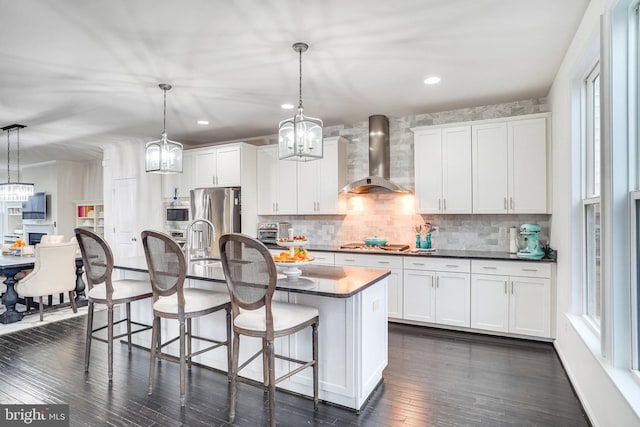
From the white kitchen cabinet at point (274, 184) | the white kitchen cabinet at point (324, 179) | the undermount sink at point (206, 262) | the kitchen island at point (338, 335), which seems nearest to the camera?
the kitchen island at point (338, 335)

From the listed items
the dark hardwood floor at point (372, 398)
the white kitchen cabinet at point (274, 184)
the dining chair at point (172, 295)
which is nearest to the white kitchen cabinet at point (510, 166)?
the dark hardwood floor at point (372, 398)

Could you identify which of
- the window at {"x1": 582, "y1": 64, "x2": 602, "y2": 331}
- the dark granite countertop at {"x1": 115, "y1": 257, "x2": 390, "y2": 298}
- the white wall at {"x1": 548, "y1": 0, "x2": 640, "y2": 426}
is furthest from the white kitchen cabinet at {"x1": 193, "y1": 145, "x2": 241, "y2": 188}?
the window at {"x1": 582, "y1": 64, "x2": 602, "y2": 331}

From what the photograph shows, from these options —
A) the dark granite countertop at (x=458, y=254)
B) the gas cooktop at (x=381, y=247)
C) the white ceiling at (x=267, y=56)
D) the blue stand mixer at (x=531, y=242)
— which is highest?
the white ceiling at (x=267, y=56)

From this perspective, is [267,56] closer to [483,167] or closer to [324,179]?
[324,179]

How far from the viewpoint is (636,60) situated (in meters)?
1.80

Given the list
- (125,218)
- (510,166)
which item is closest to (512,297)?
(510,166)

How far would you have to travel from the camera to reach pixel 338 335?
2.47 m

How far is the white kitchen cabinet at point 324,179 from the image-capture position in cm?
499

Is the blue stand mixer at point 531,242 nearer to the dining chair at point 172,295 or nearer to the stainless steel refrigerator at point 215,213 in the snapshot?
the dining chair at point 172,295

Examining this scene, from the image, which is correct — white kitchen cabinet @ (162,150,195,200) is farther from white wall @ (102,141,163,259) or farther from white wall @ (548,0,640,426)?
white wall @ (548,0,640,426)

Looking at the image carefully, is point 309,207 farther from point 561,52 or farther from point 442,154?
point 561,52

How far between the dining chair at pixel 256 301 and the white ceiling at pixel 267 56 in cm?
154

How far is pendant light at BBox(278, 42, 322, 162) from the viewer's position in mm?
2674

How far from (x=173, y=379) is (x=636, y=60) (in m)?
3.61
